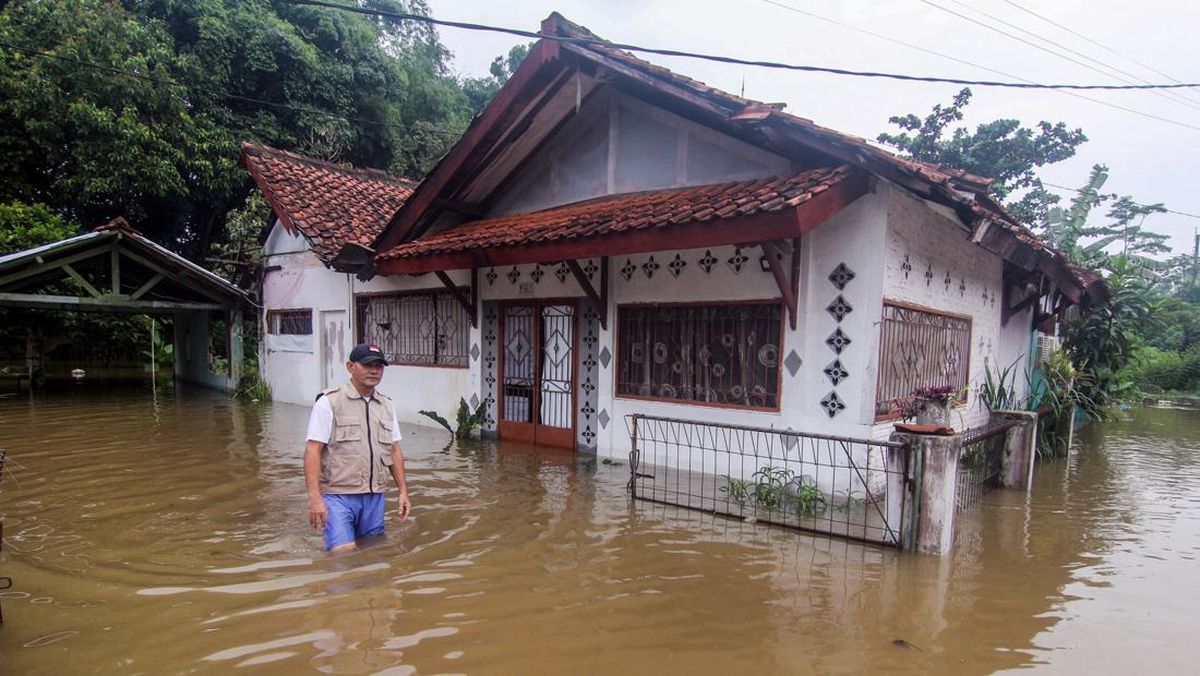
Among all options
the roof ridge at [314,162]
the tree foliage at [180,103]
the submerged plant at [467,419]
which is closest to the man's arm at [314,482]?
the submerged plant at [467,419]

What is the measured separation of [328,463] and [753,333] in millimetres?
4430

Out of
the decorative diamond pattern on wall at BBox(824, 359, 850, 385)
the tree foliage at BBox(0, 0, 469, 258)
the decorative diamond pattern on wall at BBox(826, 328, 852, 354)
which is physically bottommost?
the decorative diamond pattern on wall at BBox(824, 359, 850, 385)

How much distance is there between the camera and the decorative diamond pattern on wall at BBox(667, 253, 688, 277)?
717cm

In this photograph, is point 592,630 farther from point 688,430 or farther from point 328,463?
point 688,430

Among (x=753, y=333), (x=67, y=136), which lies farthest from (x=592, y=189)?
(x=67, y=136)

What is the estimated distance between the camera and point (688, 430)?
23.2 ft

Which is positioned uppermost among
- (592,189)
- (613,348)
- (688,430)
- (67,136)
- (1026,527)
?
(67,136)

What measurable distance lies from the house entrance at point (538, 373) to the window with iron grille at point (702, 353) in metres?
1.06

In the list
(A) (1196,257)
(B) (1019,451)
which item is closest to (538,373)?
(B) (1019,451)

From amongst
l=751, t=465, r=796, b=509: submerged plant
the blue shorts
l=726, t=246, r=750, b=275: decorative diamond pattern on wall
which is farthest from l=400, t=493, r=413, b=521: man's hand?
l=726, t=246, r=750, b=275: decorative diamond pattern on wall

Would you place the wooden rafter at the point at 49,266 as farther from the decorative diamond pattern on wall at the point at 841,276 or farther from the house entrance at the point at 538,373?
the decorative diamond pattern on wall at the point at 841,276

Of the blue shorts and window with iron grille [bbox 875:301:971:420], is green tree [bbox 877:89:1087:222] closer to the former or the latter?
window with iron grille [bbox 875:301:971:420]

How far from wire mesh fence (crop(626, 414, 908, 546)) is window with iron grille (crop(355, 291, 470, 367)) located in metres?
4.29

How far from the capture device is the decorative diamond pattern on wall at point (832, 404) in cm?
600
